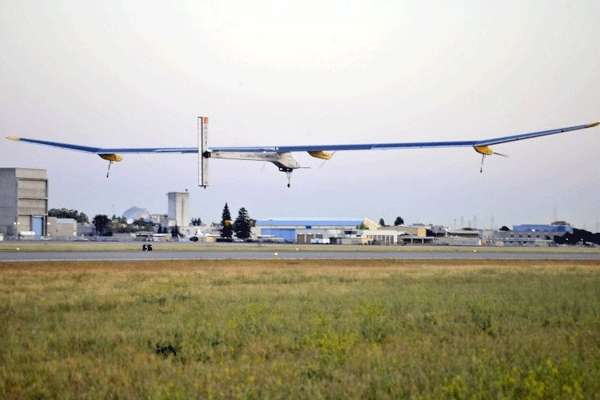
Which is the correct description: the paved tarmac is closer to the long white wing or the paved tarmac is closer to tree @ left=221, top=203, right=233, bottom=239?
the long white wing

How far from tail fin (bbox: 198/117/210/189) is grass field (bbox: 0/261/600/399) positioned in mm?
14198

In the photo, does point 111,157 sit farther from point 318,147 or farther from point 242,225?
point 242,225

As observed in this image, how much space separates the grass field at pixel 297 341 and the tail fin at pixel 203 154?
1420 centimetres

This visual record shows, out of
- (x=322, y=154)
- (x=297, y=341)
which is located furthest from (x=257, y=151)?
(x=297, y=341)

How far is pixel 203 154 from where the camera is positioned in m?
46.7

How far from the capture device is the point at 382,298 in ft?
86.3

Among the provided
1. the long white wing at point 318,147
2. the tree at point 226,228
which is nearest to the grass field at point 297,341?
the long white wing at point 318,147

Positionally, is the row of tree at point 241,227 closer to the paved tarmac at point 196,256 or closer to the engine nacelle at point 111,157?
the paved tarmac at point 196,256

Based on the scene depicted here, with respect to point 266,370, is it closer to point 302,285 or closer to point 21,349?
point 21,349

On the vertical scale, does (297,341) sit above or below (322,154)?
below

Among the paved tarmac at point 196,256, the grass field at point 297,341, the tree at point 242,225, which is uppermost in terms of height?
the tree at point 242,225

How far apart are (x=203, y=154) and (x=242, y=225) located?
411 ft

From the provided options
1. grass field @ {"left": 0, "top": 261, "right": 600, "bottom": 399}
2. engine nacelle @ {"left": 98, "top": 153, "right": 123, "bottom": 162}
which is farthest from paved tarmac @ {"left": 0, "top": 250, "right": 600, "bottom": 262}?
grass field @ {"left": 0, "top": 261, "right": 600, "bottom": 399}

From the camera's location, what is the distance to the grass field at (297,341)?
12.4 metres
